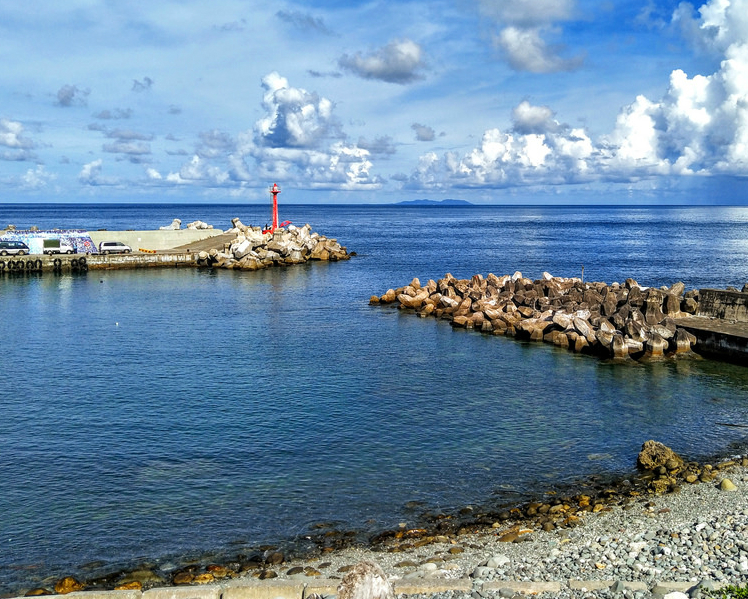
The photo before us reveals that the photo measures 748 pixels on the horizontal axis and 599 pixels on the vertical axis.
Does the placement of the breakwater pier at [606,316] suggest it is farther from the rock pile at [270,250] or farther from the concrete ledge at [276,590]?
the rock pile at [270,250]

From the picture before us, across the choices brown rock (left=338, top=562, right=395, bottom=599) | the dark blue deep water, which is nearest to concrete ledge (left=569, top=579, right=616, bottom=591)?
Answer: the dark blue deep water

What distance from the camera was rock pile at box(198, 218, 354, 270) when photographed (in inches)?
3120

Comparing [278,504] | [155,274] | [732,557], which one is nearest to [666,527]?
[732,557]

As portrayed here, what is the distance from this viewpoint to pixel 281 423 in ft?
84.2

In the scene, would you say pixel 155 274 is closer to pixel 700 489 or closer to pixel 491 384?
pixel 491 384

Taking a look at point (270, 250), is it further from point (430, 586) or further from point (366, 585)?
point (366, 585)

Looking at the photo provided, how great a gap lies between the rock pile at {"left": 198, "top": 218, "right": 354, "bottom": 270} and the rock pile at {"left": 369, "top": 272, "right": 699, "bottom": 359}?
28.9 m

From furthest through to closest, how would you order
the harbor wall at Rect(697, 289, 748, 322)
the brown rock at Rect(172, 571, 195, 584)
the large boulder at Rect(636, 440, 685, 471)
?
1. the harbor wall at Rect(697, 289, 748, 322)
2. the large boulder at Rect(636, 440, 685, 471)
3. the brown rock at Rect(172, 571, 195, 584)

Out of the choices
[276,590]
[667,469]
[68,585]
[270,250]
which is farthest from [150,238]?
[276,590]

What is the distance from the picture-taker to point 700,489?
19.2 meters

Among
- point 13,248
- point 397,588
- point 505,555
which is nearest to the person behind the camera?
point 397,588

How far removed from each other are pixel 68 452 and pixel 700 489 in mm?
19258

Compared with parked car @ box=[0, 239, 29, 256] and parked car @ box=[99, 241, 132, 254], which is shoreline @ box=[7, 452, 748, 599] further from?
parked car @ box=[99, 241, 132, 254]

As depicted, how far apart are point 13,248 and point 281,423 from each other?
→ 61882 mm
